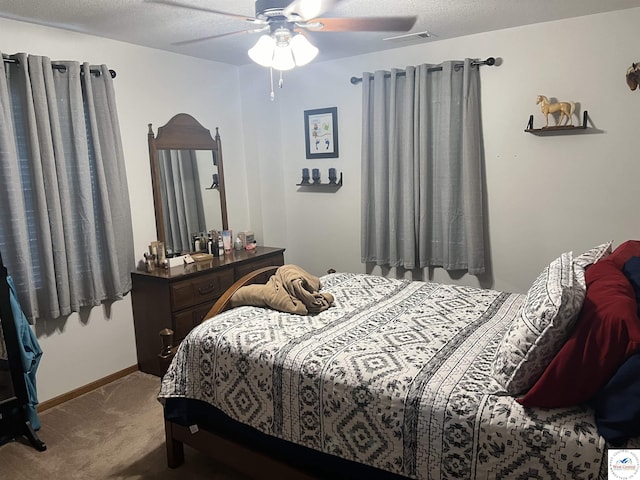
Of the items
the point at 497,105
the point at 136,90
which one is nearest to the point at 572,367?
the point at 497,105

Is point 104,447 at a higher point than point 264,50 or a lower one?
lower

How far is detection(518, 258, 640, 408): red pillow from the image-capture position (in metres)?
1.45

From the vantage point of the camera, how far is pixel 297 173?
15.1ft

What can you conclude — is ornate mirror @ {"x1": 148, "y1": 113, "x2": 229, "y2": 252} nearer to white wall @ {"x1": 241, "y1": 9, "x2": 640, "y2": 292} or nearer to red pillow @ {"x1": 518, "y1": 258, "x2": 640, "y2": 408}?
white wall @ {"x1": 241, "y1": 9, "x2": 640, "y2": 292}

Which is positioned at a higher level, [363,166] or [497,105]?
[497,105]

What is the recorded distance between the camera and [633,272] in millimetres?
1983

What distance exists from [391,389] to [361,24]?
5.58 ft

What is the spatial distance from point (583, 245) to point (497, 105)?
1176mm

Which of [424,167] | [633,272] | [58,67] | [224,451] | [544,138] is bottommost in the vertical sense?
[224,451]

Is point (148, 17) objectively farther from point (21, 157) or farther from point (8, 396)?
point (8, 396)

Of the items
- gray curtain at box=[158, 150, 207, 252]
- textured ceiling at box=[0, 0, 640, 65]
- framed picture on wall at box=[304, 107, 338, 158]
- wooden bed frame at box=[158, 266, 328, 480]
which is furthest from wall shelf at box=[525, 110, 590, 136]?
gray curtain at box=[158, 150, 207, 252]

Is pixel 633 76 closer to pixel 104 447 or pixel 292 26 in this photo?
pixel 292 26

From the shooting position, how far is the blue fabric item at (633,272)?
1839 mm

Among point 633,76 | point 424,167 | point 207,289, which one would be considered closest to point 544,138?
point 633,76
